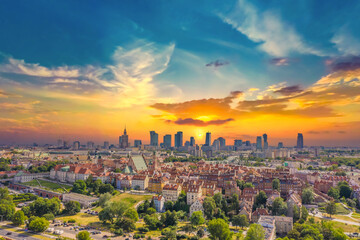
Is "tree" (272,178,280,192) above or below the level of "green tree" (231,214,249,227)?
above

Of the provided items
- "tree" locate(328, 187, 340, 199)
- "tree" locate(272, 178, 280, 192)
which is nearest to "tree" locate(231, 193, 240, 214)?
"tree" locate(272, 178, 280, 192)

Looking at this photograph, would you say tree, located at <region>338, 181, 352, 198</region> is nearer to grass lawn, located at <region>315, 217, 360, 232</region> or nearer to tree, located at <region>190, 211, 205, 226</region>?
grass lawn, located at <region>315, 217, 360, 232</region>

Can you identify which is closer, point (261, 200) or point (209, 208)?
point (209, 208)

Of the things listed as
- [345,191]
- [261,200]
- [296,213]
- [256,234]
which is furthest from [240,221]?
[345,191]

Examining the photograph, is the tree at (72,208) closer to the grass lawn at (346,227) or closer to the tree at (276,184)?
the tree at (276,184)

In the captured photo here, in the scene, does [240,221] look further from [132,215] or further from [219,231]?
[132,215]

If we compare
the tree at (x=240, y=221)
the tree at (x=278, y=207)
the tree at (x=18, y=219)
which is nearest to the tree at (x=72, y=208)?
the tree at (x=18, y=219)

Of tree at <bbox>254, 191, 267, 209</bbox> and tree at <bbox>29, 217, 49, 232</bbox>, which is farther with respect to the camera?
tree at <bbox>254, 191, 267, 209</bbox>
